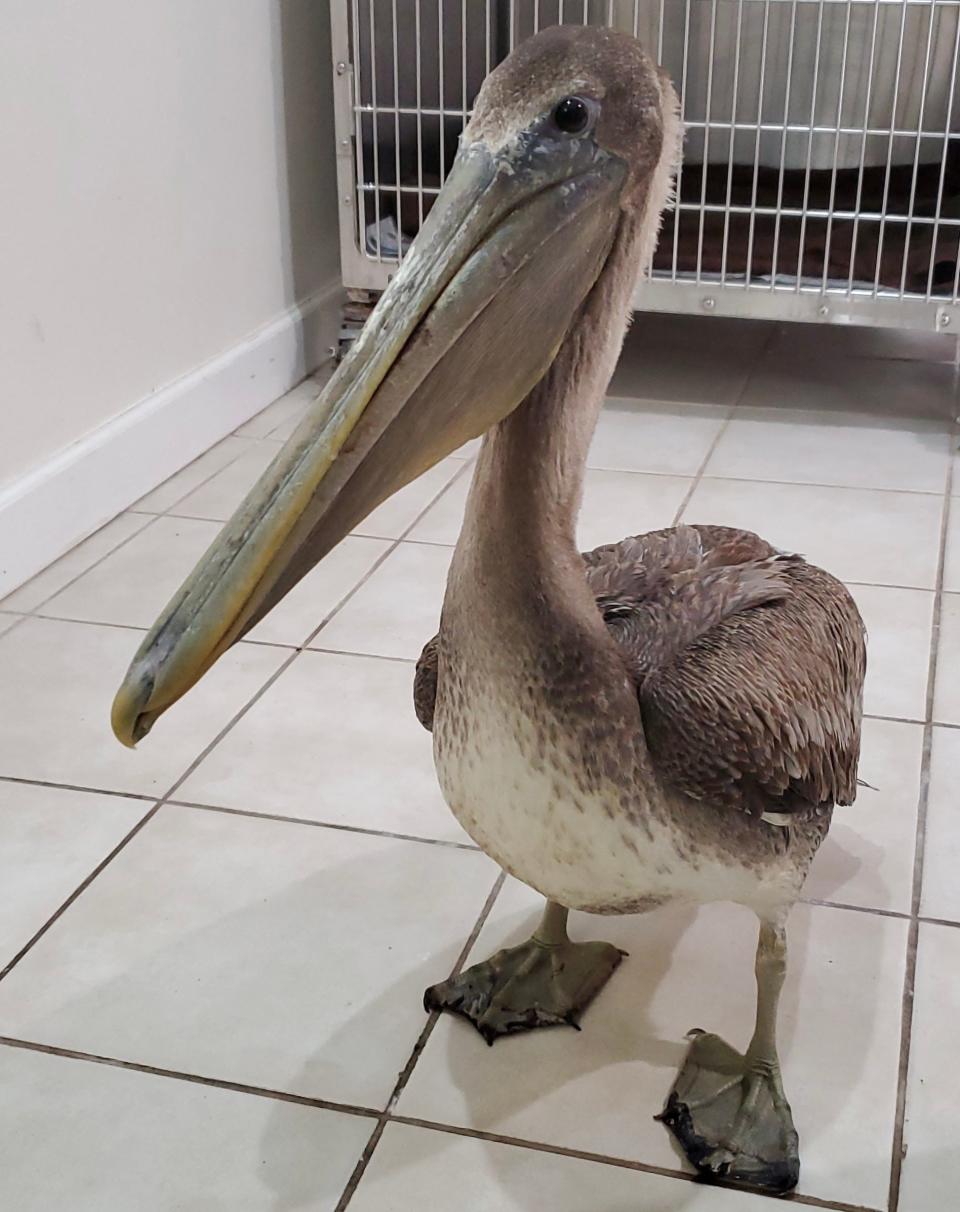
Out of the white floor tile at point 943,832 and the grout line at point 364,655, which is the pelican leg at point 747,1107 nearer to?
the white floor tile at point 943,832

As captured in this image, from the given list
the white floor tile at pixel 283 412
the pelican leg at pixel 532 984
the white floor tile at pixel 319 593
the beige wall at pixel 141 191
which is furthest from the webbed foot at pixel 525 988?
the white floor tile at pixel 283 412

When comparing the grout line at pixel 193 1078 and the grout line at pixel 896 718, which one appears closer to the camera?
the grout line at pixel 193 1078

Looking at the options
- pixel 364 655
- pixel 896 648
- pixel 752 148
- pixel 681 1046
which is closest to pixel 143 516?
pixel 364 655

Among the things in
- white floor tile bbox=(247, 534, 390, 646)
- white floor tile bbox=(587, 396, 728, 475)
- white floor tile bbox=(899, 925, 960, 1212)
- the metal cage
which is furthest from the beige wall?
white floor tile bbox=(899, 925, 960, 1212)

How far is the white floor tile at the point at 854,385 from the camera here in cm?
331

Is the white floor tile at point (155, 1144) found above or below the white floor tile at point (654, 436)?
above

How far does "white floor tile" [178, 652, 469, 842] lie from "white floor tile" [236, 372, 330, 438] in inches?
45.1

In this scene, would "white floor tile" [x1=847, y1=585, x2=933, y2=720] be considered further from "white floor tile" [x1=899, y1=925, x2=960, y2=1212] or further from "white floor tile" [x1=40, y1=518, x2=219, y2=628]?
"white floor tile" [x1=40, y1=518, x2=219, y2=628]

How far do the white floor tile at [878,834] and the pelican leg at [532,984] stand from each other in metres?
0.32

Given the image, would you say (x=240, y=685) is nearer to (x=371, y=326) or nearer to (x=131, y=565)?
(x=131, y=565)

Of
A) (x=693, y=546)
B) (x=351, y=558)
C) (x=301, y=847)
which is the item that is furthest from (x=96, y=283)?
(x=693, y=546)

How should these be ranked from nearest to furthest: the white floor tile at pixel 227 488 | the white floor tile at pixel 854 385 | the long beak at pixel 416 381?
the long beak at pixel 416 381, the white floor tile at pixel 227 488, the white floor tile at pixel 854 385

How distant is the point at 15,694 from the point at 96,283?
915mm

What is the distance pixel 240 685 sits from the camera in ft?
6.74
